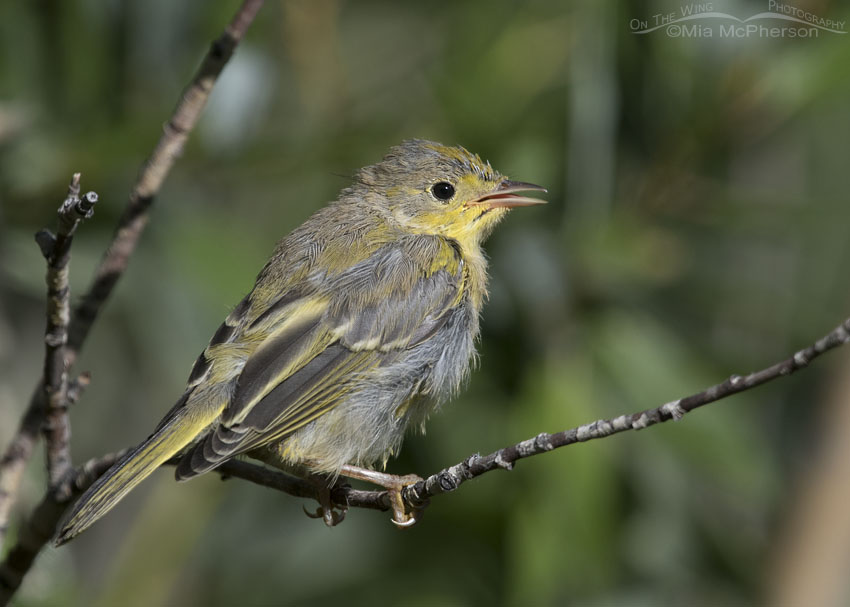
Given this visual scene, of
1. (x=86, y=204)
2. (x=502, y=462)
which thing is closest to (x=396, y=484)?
(x=502, y=462)

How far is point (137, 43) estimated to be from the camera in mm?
5418

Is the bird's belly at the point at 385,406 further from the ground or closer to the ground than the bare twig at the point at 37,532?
further from the ground

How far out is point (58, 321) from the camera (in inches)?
117

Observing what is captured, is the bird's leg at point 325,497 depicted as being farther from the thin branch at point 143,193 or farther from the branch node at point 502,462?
the branch node at point 502,462

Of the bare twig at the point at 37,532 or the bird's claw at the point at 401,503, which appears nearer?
the bare twig at the point at 37,532

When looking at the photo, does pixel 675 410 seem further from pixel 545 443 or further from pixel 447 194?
pixel 447 194

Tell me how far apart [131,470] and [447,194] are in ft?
6.77

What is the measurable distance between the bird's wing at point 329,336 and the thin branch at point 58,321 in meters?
0.38

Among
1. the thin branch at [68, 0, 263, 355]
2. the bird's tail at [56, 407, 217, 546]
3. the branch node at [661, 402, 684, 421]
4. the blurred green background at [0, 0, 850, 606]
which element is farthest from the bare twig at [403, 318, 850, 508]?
the blurred green background at [0, 0, 850, 606]

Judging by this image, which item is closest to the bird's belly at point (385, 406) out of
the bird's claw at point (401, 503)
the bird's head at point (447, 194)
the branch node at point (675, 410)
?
the bird's claw at point (401, 503)

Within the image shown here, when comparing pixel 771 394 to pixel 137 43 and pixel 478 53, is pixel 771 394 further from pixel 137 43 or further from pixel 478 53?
pixel 137 43

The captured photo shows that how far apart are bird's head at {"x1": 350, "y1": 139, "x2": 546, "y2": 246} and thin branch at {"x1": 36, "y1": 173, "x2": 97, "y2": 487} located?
194 cm

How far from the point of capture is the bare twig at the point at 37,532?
10.7ft

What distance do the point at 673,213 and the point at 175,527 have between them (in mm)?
3019
